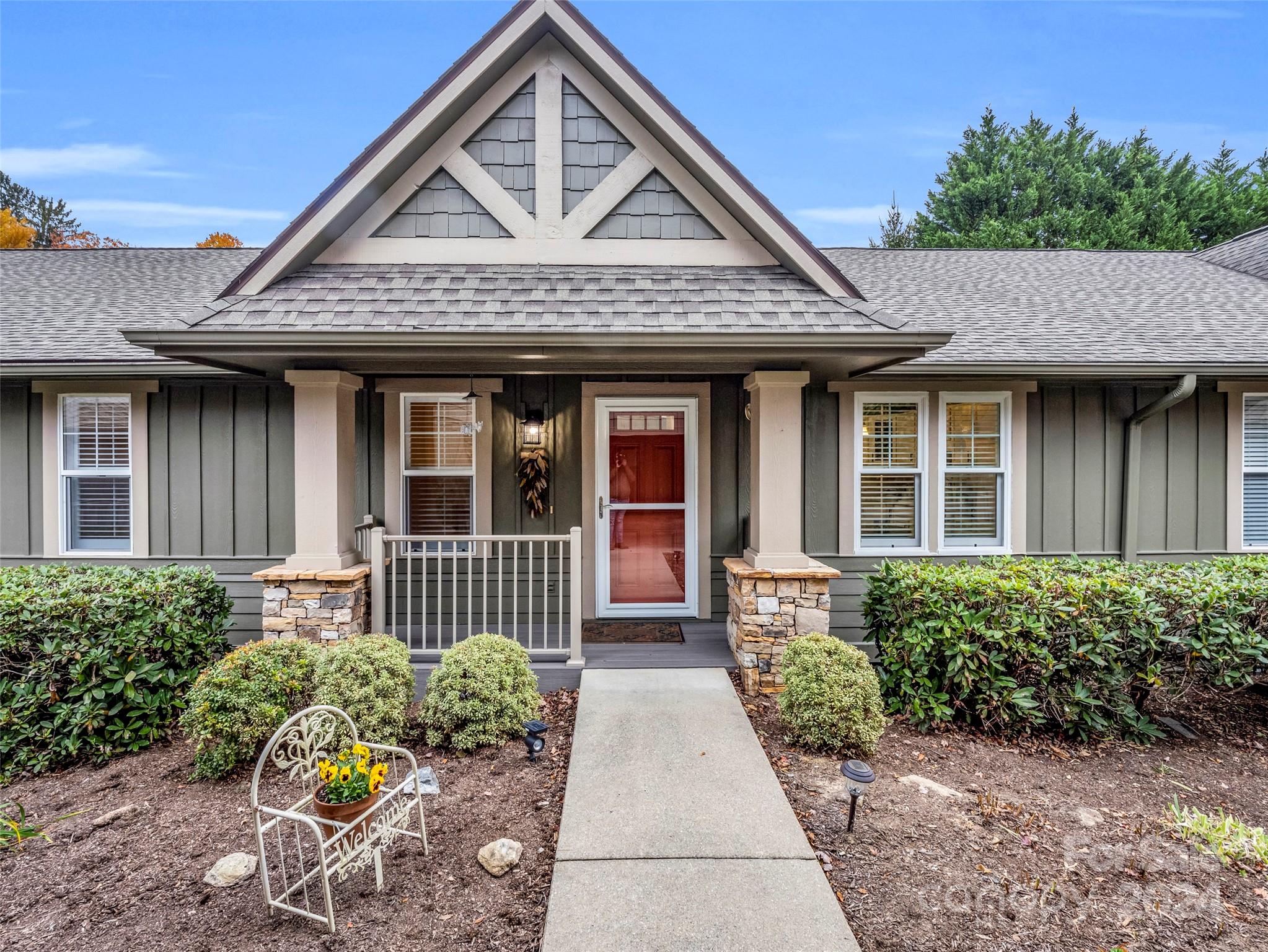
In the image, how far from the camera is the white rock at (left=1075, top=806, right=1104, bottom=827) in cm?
305

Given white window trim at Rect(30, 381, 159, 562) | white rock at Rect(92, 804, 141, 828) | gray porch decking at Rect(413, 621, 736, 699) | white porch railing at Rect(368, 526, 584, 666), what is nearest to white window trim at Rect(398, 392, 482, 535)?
white porch railing at Rect(368, 526, 584, 666)

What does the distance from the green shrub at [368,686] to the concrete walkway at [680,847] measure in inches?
44.7

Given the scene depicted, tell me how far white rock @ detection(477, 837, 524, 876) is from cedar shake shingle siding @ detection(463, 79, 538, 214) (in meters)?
4.39

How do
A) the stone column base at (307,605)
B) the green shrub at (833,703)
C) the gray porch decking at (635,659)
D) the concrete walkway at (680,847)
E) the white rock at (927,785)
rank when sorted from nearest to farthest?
the concrete walkway at (680,847)
the white rock at (927,785)
the green shrub at (833,703)
the stone column base at (307,605)
the gray porch decking at (635,659)

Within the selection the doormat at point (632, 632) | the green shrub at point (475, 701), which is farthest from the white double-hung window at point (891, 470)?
the green shrub at point (475, 701)

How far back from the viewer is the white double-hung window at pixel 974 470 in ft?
18.0

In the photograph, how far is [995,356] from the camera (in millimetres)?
5211

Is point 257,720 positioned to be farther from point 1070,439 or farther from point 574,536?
point 1070,439

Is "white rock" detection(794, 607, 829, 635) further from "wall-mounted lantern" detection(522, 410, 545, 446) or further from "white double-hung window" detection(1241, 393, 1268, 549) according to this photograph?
"white double-hung window" detection(1241, 393, 1268, 549)

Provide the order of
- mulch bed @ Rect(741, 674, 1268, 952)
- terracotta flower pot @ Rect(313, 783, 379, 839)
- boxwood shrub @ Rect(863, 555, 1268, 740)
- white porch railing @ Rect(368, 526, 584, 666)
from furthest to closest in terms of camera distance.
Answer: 1. white porch railing @ Rect(368, 526, 584, 666)
2. boxwood shrub @ Rect(863, 555, 1268, 740)
3. terracotta flower pot @ Rect(313, 783, 379, 839)
4. mulch bed @ Rect(741, 674, 1268, 952)

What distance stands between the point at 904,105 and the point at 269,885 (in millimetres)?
27754

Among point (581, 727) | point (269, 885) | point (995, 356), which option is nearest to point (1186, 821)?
point (581, 727)

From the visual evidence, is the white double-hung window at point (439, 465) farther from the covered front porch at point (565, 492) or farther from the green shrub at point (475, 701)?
the green shrub at point (475, 701)

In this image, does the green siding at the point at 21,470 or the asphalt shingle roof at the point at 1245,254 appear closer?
the green siding at the point at 21,470
